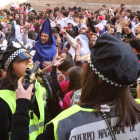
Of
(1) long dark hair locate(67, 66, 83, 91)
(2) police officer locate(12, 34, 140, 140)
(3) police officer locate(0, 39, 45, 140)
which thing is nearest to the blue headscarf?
(1) long dark hair locate(67, 66, 83, 91)

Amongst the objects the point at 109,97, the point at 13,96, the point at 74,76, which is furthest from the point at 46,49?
the point at 109,97

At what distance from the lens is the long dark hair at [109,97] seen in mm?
1434

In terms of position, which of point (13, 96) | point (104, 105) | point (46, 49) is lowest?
point (46, 49)

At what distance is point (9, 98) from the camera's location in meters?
1.88

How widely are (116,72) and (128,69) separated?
0.07 metres

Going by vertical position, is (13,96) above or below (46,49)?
above

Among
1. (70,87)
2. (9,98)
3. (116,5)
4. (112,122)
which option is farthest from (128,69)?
(116,5)

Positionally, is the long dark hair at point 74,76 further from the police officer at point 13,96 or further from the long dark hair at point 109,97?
the long dark hair at point 109,97

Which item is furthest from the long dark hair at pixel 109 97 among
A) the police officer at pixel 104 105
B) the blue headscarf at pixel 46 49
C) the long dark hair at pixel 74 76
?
the blue headscarf at pixel 46 49

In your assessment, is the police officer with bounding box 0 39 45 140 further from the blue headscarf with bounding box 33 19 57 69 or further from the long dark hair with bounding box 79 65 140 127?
the blue headscarf with bounding box 33 19 57 69

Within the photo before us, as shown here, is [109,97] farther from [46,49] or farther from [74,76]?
[46,49]

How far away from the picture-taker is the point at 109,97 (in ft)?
4.83

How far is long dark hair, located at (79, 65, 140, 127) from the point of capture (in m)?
1.43

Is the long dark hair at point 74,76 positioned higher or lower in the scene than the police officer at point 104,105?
lower
